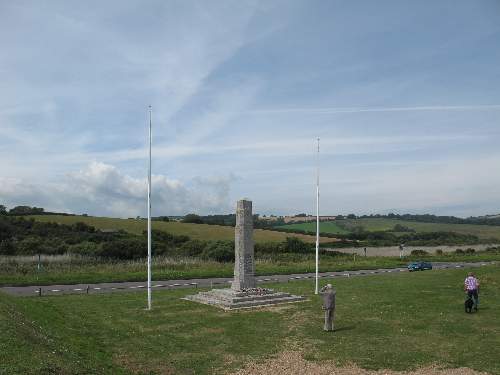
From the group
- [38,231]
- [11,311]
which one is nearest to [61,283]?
[11,311]

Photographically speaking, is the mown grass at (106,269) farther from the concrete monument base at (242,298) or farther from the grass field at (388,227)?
the grass field at (388,227)

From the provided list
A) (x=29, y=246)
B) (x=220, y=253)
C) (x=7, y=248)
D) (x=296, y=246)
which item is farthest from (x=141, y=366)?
(x=296, y=246)

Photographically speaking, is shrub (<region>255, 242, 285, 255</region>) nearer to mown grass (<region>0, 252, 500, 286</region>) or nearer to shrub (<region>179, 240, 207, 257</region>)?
shrub (<region>179, 240, 207, 257</region>)

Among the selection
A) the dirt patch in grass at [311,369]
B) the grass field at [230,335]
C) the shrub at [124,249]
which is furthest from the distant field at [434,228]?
the dirt patch in grass at [311,369]

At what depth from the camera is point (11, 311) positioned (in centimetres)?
1708

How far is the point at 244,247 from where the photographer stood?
2544 cm

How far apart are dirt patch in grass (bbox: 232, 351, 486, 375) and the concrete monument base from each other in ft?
30.7

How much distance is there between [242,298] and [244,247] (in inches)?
106

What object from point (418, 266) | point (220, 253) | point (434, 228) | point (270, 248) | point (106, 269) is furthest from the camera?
point (434, 228)

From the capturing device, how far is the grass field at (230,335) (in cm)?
1326

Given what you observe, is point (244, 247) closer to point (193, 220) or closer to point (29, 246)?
point (29, 246)

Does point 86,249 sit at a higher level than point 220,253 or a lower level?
higher

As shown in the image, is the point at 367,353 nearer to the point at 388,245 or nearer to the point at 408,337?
the point at 408,337

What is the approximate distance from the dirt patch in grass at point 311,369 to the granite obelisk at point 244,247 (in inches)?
443
